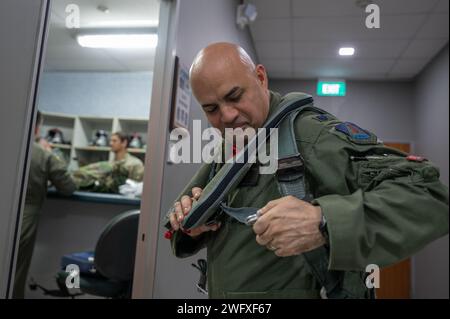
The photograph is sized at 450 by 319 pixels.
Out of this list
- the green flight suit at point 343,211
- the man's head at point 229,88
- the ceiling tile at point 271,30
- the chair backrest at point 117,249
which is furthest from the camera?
the chair backrest at point 117,249

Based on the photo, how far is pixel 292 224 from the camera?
1.12 ft

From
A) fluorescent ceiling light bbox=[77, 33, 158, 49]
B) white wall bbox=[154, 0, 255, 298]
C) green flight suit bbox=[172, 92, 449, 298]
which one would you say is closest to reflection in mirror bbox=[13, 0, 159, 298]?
fluorescent ceiling light bbox=[77, 33, 158, 49]

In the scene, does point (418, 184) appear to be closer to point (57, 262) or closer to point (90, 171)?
point (90, 171)

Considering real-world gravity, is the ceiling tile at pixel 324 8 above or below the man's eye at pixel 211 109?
above

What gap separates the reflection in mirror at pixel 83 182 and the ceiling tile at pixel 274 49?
11.7 inches

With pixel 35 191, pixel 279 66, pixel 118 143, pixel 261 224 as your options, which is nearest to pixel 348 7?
pixel 279 66

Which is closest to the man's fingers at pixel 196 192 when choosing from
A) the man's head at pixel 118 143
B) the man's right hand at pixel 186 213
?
the man's right hand at pixel 186 213

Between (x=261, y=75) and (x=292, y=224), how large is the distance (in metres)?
0.23

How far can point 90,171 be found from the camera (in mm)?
2086

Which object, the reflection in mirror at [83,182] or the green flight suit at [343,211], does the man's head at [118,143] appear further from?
the green flight suit at [343,211]

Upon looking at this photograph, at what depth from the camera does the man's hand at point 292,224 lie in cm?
34

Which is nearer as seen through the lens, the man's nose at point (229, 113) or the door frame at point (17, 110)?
the man's nose at point (229, 113)

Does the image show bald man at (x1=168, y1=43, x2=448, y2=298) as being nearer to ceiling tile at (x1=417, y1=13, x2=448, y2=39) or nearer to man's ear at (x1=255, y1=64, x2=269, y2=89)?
man's ear at (x1=255, y1=64, x2=269, y2=89)

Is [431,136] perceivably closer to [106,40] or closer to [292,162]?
[292,162]
